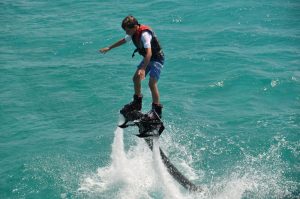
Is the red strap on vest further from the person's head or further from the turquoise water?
the turquoise water

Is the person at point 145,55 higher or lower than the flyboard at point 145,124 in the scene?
higher

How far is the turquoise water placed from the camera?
11922 millimetres

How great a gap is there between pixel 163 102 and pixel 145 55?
6.75 m

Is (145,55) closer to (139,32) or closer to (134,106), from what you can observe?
(139,32)

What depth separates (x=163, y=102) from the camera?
1591 centimetres

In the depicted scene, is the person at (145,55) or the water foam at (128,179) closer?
the person at (145,55)

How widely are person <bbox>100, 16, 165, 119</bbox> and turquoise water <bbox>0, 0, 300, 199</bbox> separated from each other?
1.31 meters

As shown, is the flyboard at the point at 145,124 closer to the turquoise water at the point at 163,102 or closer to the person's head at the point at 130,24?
the turquoise water at the point at 163,102

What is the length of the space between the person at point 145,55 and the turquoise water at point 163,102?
131 centimetres

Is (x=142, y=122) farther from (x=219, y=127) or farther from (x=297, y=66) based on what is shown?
(x=297, y=66)

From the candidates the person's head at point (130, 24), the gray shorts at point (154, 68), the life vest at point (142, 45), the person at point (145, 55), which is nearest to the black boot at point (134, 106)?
the person at point (145, 55)

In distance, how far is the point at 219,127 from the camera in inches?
564

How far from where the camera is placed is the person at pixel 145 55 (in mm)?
9300

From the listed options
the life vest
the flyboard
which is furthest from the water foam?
the life vest
